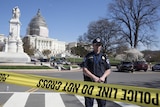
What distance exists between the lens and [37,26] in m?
154

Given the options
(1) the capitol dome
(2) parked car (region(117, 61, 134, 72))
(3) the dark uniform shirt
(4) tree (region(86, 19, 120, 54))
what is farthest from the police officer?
(1) the capitol dome

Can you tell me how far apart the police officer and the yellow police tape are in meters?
0.30

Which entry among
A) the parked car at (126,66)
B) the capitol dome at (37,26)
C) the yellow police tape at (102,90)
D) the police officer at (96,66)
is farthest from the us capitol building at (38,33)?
the police officer at (96,66)

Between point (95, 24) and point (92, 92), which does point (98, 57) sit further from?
point (95, 24)

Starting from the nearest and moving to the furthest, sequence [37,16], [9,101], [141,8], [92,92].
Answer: [92,92] → [9,101] → [141,8] → [37,16]

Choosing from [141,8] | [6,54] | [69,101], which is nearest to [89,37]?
[141,8]

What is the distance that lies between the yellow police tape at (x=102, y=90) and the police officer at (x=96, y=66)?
0.99 ft

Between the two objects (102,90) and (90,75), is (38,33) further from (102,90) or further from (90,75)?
(102,90)

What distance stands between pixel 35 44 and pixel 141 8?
113m

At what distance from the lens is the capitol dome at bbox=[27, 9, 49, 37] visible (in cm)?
15468

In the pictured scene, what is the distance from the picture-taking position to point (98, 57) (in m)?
6.09

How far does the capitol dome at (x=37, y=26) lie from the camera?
154675 millimetres

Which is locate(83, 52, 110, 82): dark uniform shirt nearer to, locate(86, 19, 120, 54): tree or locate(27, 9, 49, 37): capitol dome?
locate(86, 19, 120, 54): tree

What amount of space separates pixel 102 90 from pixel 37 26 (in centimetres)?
15155
